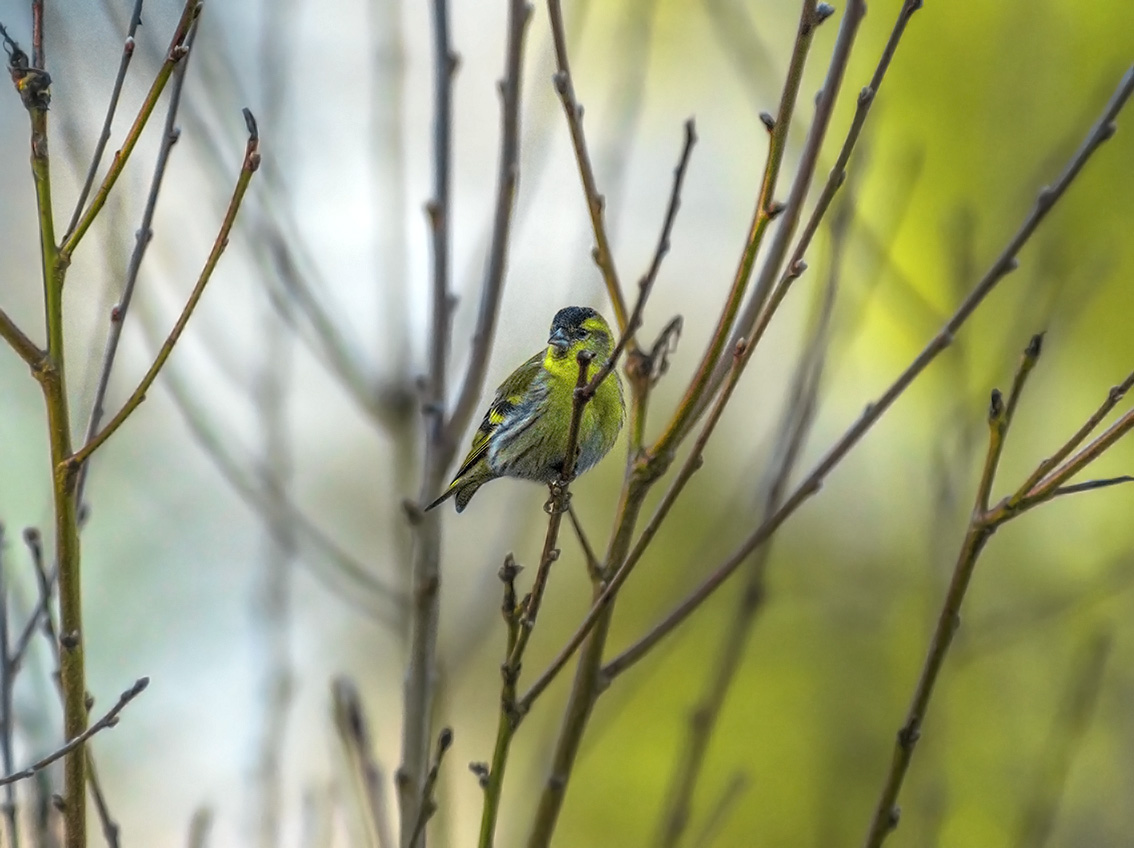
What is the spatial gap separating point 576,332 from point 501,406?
0.65m

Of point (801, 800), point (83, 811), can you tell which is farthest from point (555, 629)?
point (83, 811)

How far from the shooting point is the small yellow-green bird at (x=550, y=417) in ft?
10.9

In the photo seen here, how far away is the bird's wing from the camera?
3930 millimetres

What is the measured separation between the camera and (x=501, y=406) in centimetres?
405

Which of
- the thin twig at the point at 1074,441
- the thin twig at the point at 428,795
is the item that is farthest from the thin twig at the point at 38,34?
the thin twig at the point at 1074,441

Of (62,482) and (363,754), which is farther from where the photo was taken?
(363,754)

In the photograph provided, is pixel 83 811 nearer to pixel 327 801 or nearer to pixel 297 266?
pixel 327 801

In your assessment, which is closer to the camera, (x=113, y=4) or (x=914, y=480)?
(x=113, y=4)

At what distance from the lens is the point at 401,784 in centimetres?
209

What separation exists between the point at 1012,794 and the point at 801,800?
1250 mm

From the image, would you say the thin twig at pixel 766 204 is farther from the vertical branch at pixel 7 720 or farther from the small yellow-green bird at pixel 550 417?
the small yellow-green bird at pixel 550 417

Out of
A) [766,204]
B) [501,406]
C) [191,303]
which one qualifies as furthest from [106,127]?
[501,406]

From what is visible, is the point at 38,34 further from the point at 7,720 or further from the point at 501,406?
the point at 501,406

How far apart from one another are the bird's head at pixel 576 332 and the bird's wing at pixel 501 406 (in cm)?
34
